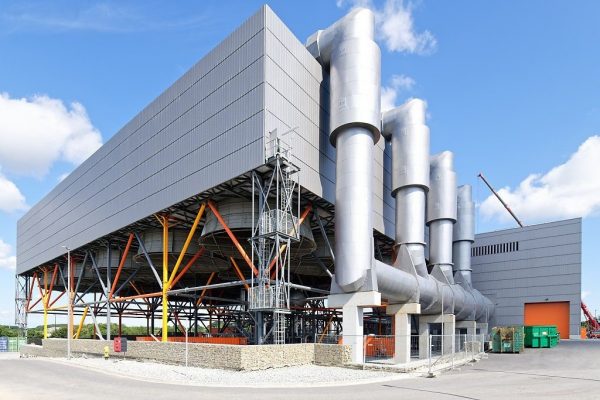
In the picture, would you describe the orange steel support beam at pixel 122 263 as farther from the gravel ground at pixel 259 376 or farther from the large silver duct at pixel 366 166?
the large silver duct at pixel 366 166

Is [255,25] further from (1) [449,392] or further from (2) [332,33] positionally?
(1) [449,392]

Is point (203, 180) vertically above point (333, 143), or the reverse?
point (333, 143)

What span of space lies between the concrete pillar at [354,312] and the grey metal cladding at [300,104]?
274 inches

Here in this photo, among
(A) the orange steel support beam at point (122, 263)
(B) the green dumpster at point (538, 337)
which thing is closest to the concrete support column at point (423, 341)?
(B) the green dumpster at point (538, 337)

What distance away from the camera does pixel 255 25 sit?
2891 centimetres

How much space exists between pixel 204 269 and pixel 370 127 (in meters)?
25.3

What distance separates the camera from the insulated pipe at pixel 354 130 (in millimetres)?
27938

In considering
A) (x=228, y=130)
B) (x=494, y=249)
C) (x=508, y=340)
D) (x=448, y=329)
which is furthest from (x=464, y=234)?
(x=228, y=130)

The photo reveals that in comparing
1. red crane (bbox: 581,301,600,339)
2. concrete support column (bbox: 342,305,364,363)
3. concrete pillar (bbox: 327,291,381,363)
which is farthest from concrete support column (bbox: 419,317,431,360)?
red crane (bbox: 581,301,600,339)

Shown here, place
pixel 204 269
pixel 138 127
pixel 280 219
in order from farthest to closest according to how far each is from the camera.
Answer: pixel 204 269
pixel 138 127
pixel 280 219

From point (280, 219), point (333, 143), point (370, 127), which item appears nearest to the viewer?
point (280, 219)

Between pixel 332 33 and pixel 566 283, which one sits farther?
pixel 566 283

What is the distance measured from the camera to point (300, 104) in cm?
3073

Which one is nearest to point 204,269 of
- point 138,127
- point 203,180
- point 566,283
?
point 138,127
